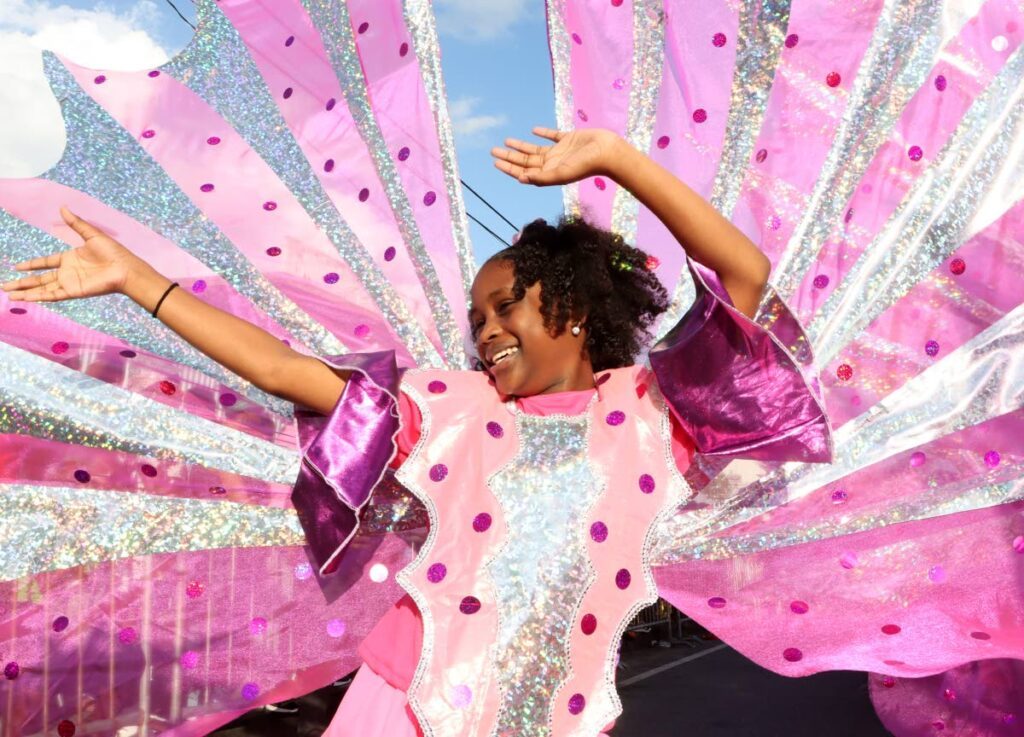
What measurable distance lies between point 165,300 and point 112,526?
473mm

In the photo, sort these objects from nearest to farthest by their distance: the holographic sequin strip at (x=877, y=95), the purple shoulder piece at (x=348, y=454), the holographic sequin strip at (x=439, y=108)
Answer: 1. the purple shoulder piece at (x=348, y=454)
2. the holographic sequin strip at (x=877, y=95)
3. the holographic sequin strip at (x=439, y=108)

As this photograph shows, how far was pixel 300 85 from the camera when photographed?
2.32 meters

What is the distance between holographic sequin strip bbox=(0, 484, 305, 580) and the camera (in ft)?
5.95

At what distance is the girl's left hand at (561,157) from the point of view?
1.65 m

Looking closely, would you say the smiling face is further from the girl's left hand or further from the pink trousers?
the pink trousers

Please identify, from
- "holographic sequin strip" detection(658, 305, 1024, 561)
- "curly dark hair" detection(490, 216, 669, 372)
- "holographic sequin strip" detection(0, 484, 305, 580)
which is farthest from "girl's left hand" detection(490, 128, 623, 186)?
"holographic sequin strip" detection(0, 484, 305, 580)

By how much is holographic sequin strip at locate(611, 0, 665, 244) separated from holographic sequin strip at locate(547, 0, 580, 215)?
127 millimetres

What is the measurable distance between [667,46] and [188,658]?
1.63m

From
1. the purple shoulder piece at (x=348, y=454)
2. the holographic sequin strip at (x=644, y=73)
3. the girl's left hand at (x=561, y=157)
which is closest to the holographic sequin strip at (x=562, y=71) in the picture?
the holographic sequin strip at (x=644, y=73)

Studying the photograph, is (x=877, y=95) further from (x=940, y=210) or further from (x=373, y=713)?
(x=373, y=713)

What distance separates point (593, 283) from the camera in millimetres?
1953

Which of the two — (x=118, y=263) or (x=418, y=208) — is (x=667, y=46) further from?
(x=118, y=263)

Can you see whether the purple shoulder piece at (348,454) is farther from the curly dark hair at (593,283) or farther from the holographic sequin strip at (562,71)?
the holographic sequin strip at (562,71)

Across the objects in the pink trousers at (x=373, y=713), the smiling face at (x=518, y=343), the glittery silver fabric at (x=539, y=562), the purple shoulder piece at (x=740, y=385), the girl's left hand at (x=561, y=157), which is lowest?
the pink trousers at (x=373, y=713)
